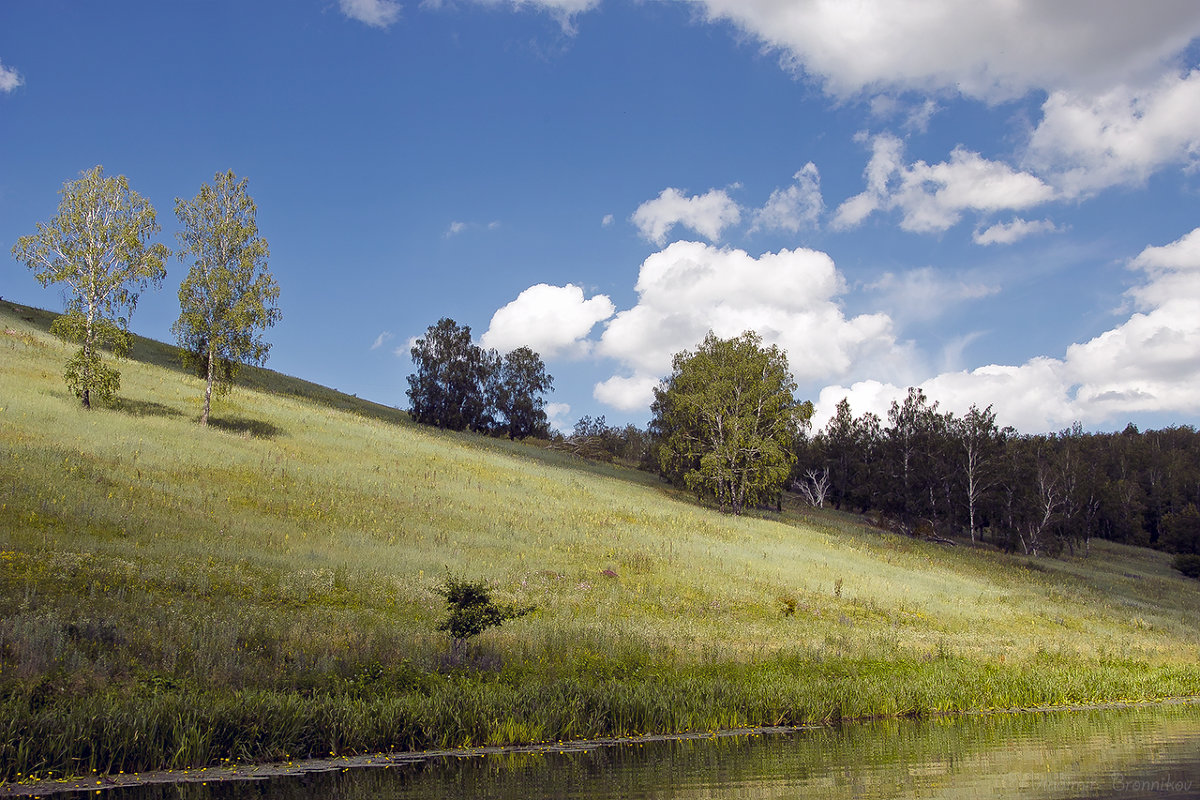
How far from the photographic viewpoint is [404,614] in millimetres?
20984

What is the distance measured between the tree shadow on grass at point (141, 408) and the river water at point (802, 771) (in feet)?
140

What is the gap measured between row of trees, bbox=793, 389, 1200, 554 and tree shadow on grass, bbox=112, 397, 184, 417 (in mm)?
74875

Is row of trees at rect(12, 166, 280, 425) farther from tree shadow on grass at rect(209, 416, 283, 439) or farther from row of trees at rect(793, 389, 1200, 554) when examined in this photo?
row of trees at rect(793, 389, 1200, 554)

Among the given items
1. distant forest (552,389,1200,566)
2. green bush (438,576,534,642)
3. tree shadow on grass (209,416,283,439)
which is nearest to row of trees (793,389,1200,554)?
distant forest (552,389,1200,566)

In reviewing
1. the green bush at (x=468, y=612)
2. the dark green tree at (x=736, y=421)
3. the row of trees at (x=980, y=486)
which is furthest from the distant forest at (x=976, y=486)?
the green bush at (x=468, y=612)

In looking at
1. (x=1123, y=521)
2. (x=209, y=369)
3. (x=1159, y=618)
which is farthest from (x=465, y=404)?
(x=1123, y=521)

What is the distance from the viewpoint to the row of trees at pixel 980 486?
89.1 meters

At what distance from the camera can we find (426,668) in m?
14.9

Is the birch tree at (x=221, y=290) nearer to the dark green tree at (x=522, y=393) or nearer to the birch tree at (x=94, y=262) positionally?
the birch tree at (x=94, y=262)

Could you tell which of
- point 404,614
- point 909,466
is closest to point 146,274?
point 404,614

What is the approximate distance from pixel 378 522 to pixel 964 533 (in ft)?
303

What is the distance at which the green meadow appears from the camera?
1163cm

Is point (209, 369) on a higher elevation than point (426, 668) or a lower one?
higher

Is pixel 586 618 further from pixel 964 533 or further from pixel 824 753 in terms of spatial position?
pixel 964 533
